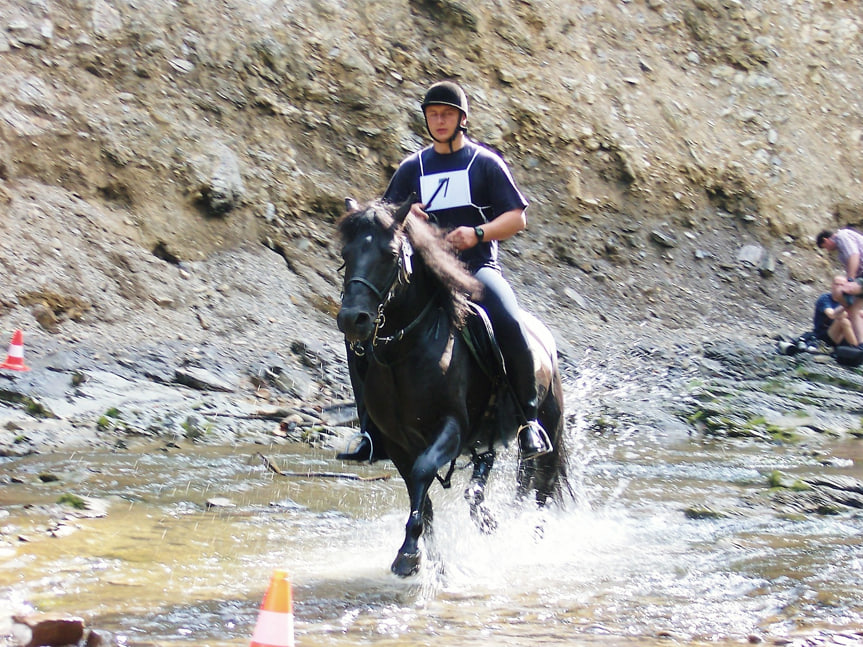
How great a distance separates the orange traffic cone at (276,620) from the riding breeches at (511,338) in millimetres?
3240

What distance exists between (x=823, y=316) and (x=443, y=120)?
1162 centimetres

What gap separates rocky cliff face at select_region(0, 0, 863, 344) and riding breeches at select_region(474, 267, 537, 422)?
6.54 meters

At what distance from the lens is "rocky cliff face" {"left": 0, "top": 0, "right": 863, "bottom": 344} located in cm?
1288

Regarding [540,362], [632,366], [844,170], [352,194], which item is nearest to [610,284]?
[632,366]

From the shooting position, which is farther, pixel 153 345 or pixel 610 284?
pixel 610 284

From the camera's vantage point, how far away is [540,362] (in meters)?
6.99

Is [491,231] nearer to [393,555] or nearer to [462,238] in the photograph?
[462,238]

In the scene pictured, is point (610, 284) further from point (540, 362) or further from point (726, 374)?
point (540, 362)

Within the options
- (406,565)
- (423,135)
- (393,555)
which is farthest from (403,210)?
(423,135)

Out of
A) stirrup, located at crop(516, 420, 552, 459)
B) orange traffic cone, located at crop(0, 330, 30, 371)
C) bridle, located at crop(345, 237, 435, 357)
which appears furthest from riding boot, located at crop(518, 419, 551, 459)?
orange traffic cone, located at crop(0, 330, 30, 371)

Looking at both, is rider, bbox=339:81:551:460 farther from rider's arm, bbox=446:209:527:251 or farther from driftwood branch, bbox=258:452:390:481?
driftwood branch, bbox=258:452:390:481

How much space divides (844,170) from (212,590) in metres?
20.4

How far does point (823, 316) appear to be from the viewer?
16.1 metres

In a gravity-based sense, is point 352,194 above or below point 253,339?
above
